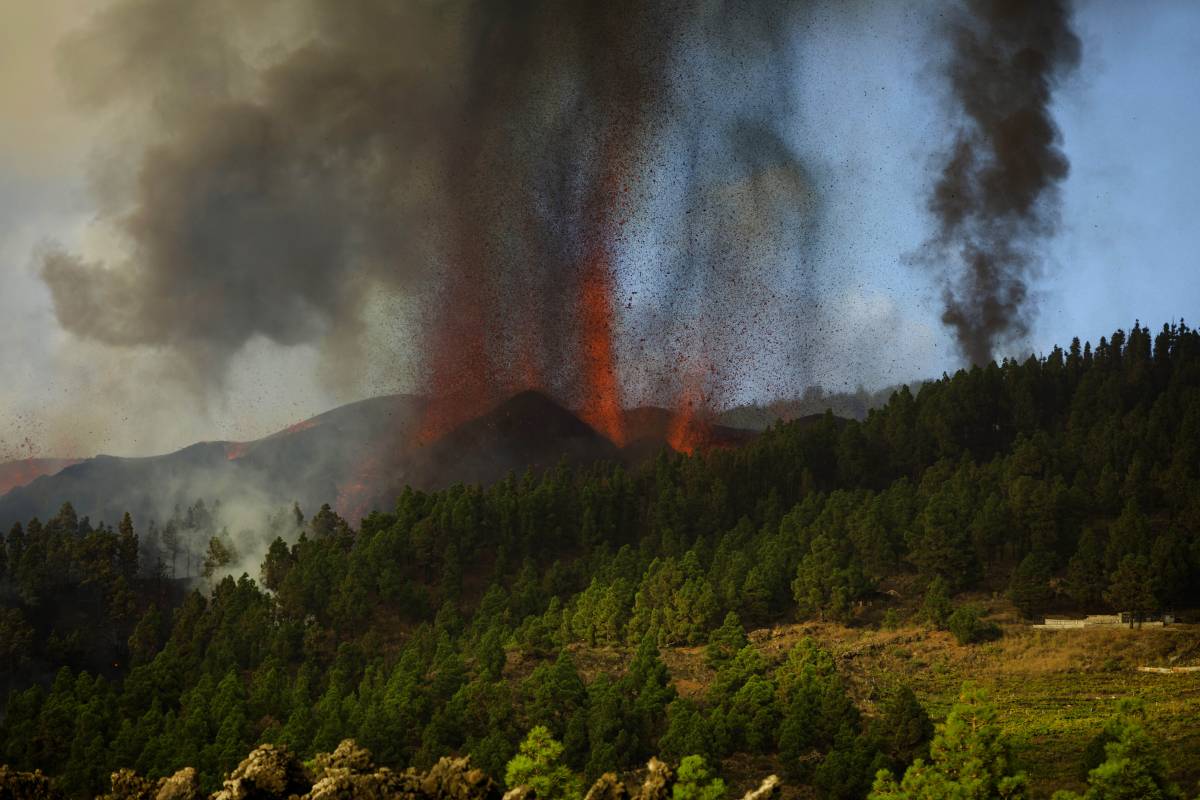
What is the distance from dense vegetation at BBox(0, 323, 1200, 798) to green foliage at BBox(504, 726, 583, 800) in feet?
28.8

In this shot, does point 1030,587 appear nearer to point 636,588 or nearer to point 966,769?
point 636,588

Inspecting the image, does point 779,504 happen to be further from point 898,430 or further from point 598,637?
point 598,637

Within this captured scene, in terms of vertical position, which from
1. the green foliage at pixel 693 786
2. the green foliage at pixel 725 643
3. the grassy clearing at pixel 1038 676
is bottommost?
the grassy clearing at pixel 1038 676

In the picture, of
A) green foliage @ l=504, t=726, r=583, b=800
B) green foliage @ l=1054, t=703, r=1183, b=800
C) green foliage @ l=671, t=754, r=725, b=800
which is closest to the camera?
green foliage @ l=671, t=754, r=725, b=800

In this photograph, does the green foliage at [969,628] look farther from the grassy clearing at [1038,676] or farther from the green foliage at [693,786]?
the green foliage at [693,786]

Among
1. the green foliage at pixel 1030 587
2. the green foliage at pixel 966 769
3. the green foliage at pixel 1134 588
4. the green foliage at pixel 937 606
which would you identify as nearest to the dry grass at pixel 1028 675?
the green foliage at pixel 937 606

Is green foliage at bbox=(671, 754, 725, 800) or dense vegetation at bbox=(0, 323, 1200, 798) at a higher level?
dense vegetation at bbox=(0, 323, 1200, 798)

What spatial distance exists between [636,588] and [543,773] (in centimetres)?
4121

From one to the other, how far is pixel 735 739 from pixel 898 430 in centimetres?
7381

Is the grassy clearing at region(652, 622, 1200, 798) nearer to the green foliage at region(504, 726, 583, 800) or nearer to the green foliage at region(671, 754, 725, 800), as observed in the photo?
the green foliage at region(504, 726, 583, 800)

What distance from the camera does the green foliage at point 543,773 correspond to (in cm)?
5834

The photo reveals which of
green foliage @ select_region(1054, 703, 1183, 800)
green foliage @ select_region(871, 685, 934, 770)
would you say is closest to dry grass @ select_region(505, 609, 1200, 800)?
green foliage @ select_region(871, 685, 934, 770)

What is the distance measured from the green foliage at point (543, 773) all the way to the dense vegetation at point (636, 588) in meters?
8.77

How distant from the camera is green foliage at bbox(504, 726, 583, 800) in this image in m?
58.3
